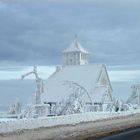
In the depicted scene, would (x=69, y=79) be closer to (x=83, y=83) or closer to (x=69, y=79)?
(x=69, y=79)

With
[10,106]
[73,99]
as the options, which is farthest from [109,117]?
[10,106]

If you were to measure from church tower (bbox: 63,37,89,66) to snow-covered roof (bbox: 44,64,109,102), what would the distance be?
3.27 metres

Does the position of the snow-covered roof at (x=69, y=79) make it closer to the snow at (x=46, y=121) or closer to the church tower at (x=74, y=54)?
the church tower at (x=74, y=54)

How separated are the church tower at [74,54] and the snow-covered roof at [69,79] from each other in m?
3.27

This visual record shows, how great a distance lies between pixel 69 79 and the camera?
47.3 meters

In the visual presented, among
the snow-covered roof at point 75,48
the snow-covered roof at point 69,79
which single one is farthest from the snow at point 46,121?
the snow-covered roof at point 75,48

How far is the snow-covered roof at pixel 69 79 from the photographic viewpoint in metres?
46.1

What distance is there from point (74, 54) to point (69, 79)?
5874 millimetres

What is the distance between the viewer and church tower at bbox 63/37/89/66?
52.3 meters

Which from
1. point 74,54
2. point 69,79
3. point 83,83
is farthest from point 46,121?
point 74,54

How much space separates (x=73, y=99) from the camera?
34.4m

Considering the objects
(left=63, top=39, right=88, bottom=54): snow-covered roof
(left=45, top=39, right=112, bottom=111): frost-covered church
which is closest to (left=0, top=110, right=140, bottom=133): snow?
(left=45, top=39, right=112, bottom=111): frost-covered church

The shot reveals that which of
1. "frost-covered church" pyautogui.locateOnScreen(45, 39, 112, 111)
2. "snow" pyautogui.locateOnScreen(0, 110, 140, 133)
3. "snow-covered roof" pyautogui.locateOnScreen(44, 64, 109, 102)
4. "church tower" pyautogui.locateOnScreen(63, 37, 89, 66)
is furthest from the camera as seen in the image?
"church tower" pyautogui.locateOnScreen(63, 37, 89, 66)

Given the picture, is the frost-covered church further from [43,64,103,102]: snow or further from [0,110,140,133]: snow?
[0,110,140,133]: snow
